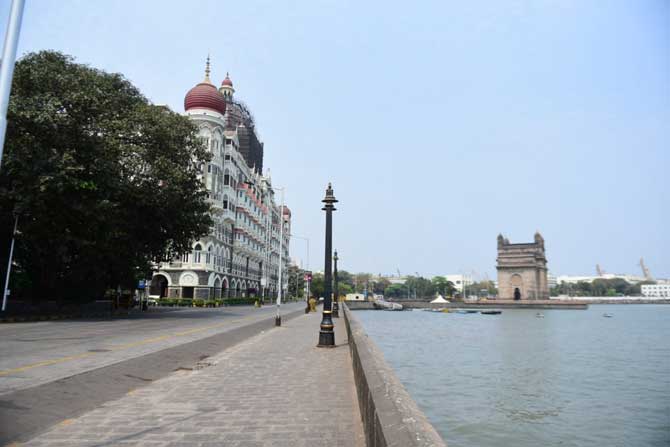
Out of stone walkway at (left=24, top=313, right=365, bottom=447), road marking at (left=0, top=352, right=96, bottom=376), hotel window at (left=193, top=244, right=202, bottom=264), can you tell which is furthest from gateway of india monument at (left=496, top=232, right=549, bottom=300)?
road marking at (left=0, top=352, right=96, bottom=376)

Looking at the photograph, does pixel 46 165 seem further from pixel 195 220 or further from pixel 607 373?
pixel 607 373

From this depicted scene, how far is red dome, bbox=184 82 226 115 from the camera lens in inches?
2253

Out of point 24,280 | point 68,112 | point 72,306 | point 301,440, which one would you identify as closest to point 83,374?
point 301,440

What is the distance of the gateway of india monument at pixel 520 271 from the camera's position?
121875mm

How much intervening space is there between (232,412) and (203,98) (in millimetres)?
55180

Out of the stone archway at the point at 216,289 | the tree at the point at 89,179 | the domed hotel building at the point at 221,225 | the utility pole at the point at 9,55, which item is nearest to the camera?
the utility pole at the point at 9,55

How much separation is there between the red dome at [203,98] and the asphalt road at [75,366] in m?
42.8

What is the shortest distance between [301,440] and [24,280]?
114ft

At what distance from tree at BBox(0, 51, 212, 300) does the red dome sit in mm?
23080

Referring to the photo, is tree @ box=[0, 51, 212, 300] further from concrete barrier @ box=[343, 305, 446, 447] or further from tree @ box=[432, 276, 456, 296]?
tree @ box=[432, 276, 456, 296]

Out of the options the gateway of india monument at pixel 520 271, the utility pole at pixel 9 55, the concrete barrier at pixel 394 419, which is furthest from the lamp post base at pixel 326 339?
the gateway of india monument at pixel 520 271

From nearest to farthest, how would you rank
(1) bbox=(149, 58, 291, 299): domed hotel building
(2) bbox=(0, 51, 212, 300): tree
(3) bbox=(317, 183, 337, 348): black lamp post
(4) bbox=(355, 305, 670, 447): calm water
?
(4) bbox=(355, 305, 670, 447): calm water
(3) bbox=(317, 183, 337, 348): black lamp post
(2) bbox=(0, 51, 212, 300): tree
(1) bbox=(149, 58, 291, 299): domed hotel building

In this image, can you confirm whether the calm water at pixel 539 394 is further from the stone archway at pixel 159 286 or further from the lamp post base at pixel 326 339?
the stone archway at pixel 159 286

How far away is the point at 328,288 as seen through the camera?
16062 mm
